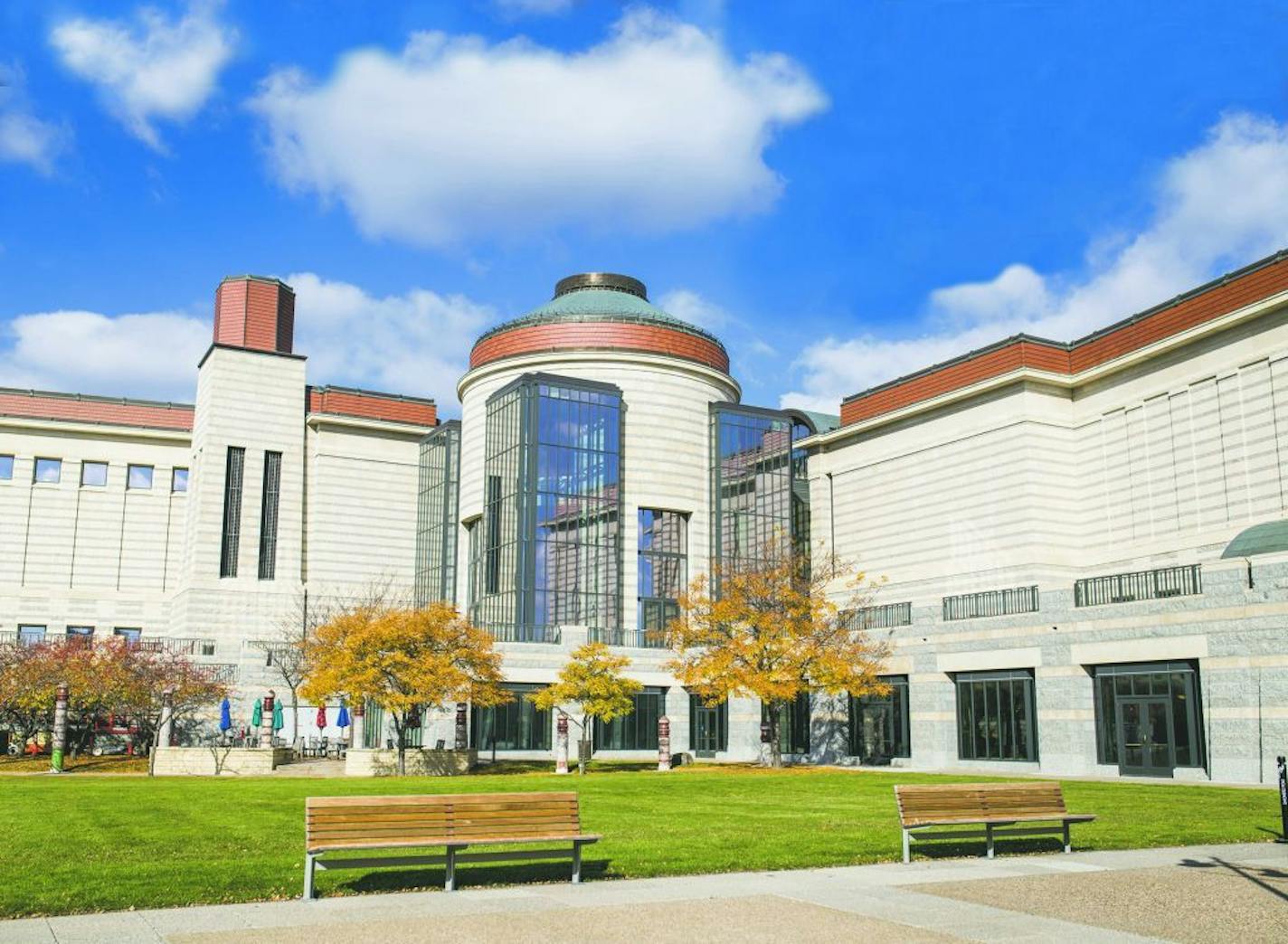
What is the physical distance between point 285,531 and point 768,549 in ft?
87.5

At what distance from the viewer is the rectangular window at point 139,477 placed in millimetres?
74100

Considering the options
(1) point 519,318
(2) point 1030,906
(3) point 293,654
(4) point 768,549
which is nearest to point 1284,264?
(4) point 768,549

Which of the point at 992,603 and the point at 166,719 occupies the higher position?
the point at 992,603

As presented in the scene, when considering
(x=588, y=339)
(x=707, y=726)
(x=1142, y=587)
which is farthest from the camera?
(x=588, y=339)

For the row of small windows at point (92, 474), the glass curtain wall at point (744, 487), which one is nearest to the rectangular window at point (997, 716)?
the glass curtain wall at point (744, 487)

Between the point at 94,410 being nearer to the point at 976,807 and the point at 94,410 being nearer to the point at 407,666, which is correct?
the point at 407,666

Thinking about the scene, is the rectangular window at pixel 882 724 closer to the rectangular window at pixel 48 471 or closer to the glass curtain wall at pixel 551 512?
the glass curtain wall at pixel 551 512

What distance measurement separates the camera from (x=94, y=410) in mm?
73625

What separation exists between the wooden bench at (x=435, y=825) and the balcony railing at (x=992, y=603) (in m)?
33.0

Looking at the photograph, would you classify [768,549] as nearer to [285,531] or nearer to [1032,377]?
[1032,377]

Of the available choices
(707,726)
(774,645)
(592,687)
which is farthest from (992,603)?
(707,726)

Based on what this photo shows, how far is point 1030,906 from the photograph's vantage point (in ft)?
41.2

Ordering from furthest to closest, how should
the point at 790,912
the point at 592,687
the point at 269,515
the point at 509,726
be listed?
the point at 269,515 → the point at 509,726 → the point at 592,687 → the point at 790,912

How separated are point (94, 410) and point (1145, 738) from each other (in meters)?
60.0
